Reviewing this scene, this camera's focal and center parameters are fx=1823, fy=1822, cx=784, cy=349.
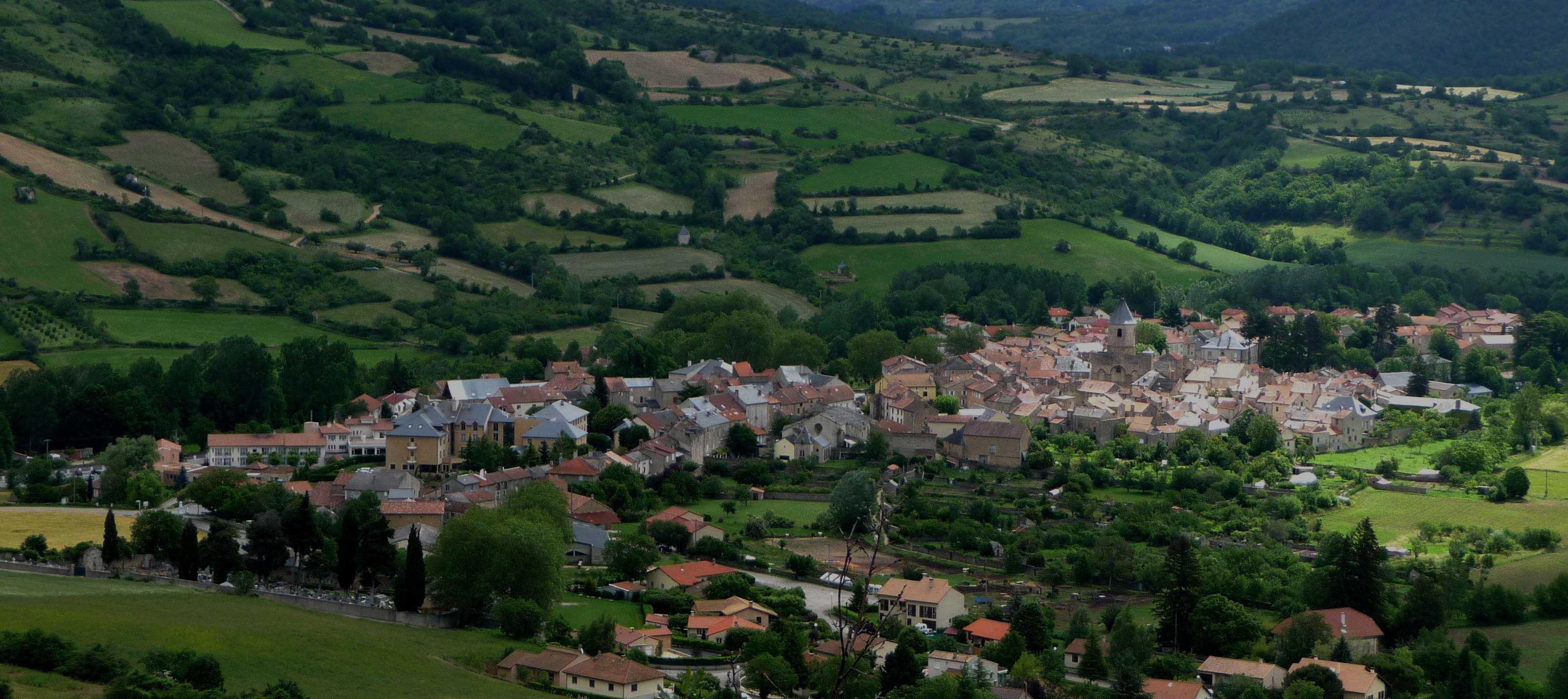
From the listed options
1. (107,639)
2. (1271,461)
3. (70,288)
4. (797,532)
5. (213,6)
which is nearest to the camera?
(107,639)

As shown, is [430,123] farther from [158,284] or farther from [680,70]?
[158,284]

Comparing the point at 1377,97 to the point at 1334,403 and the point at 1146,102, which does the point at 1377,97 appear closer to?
the point at 1146,102

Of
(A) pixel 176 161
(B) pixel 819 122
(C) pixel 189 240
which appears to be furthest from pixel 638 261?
(B) pixel 819 122

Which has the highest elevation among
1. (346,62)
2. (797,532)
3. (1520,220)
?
(346,62)

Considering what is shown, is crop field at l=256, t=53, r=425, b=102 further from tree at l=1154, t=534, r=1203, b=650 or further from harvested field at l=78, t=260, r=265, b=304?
tree at l=1154, t=534, r=1203, b=650

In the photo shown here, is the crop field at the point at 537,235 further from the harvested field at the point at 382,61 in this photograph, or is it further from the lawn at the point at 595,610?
the lawn at the point at 595,610

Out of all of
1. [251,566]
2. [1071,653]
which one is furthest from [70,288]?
[1071,653]
